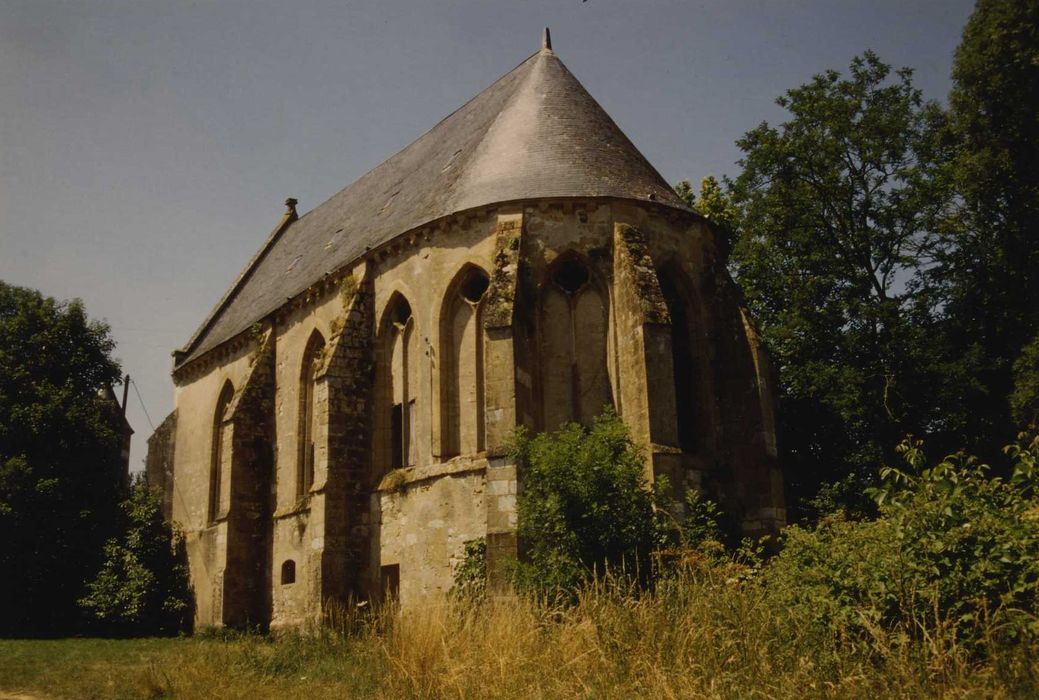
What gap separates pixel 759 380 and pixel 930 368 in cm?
433

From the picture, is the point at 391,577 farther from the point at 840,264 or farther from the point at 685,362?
the point at 840,264

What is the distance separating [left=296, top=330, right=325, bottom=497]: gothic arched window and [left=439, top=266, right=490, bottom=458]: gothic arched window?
15.3 ft

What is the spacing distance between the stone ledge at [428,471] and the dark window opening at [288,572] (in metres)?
3.97

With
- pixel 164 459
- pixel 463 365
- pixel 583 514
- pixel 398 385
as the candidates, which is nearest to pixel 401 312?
pixel 398 385

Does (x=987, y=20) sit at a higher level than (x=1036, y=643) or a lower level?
higher

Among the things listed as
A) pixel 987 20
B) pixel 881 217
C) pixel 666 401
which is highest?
pixel 987 20

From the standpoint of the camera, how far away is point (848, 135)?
21438 millimetres

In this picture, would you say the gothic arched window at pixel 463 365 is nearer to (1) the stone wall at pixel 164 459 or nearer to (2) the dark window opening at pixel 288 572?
(2) the dark window opening at pixel 288 572

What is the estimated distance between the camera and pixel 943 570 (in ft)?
26.2

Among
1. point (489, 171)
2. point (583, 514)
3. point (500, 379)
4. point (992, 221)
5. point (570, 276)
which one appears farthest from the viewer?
point (992, 221)

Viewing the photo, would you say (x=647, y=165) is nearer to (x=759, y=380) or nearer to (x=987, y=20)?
(x=759, y=380)

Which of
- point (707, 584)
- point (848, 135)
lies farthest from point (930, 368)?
point (707, 584)

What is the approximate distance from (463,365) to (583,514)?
5.20 metres

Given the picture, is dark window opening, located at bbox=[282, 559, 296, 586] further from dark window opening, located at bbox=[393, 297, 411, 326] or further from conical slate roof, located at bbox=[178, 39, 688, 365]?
conical slate roof, located at bbox=[178, 39, 688, 365]
